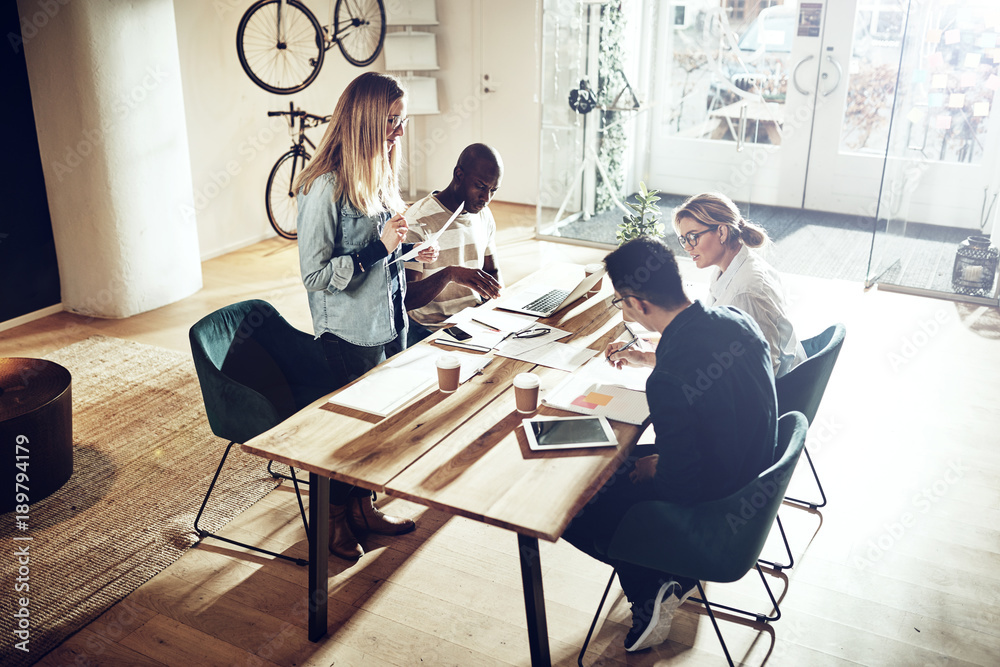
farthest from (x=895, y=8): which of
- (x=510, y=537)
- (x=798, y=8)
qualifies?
(x=510, y=537)

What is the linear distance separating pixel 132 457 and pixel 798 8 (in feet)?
20.4

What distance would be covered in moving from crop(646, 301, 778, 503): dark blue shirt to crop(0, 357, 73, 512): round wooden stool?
2.32 meters

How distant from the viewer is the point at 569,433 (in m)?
2.22

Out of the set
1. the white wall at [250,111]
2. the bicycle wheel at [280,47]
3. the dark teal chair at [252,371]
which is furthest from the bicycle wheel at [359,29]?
the dark teal chair at [252,371]

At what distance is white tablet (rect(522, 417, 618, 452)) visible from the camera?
2.16 meters

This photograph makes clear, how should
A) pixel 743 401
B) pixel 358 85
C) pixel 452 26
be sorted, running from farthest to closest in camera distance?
1. pixel 452 26
2. pixel 358 85
3. pixel 743 401

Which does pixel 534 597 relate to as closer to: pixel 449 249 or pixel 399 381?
pixel 399 381

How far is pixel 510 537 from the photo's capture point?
302 cm

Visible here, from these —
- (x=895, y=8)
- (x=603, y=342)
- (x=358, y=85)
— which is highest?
(x=895, y=8)

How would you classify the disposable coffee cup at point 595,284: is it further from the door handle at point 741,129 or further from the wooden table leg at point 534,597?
Answer: the door handle at point 741,129

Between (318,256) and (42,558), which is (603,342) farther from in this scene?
(42,558)

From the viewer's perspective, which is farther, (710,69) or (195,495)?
→ (710,69)

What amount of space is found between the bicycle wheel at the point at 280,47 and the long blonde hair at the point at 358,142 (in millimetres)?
3906

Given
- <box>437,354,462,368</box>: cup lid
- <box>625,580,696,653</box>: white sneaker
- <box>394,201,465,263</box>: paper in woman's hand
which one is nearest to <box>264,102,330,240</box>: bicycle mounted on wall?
<box>394,201,465,263</box>: paper in woman's hand
